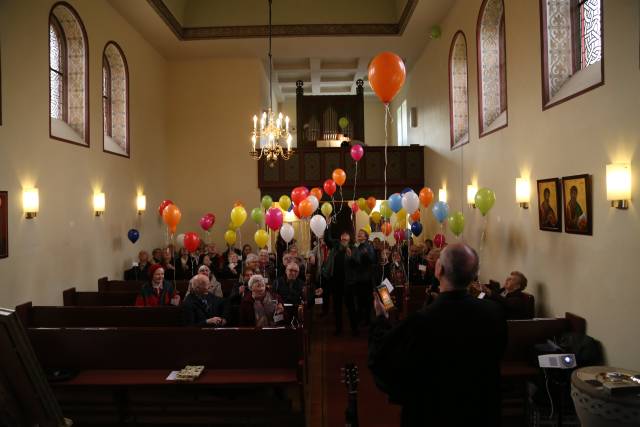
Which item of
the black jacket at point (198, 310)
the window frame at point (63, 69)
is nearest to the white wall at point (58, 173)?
the window frame at point (63, 69)

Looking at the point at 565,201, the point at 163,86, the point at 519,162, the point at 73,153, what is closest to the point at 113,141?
the point at 73,153

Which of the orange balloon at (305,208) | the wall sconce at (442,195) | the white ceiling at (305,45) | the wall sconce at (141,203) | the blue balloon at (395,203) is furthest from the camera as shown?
the wall sconce at (442,195)

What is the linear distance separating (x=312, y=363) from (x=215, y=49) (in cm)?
993

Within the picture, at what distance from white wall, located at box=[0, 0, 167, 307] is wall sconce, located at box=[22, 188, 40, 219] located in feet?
0.23

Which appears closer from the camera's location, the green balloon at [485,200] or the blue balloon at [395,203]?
the green balloon at [485,200]

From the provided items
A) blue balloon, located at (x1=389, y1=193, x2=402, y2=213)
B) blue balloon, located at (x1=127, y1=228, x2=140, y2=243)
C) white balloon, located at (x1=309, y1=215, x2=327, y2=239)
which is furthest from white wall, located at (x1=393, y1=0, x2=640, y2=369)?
blue balloon, located at (x1=127, y1=228, x2=140, y2=243)

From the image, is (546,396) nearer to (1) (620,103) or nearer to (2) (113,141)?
(1) (620,103)

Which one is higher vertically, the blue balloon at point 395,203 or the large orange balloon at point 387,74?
the large orange balloon at point 387,74

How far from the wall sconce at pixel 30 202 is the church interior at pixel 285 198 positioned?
27 mm

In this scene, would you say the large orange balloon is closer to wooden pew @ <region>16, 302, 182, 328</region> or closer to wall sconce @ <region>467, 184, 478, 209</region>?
wooden pew @ <region>16, 302, 182, 328</region>

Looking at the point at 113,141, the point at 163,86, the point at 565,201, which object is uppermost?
the point at 163,86

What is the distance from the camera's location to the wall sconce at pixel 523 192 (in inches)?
300

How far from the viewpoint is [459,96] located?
37.7 feet

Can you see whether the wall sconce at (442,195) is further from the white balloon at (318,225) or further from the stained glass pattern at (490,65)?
the white balloon at (318,225)
